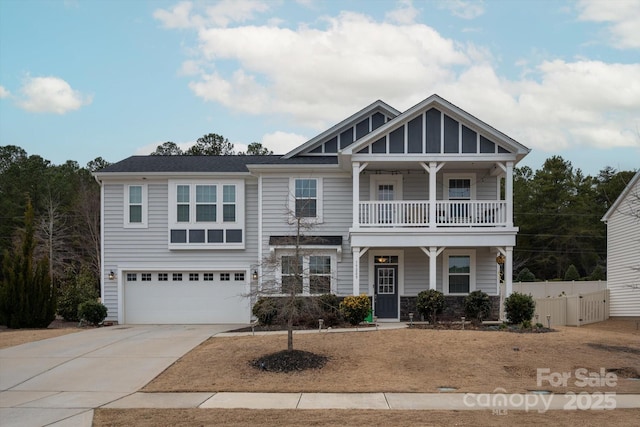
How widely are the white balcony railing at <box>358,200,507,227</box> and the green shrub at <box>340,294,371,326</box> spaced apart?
8.96ft

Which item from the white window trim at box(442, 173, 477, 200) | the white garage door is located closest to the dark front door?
the white window trim at box(442, 173, 477, 200)

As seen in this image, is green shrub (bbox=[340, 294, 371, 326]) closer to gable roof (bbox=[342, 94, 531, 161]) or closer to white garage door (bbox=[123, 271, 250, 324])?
gable roof (bbox=[342, 94, 531, 161])

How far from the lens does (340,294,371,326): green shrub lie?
20.7 meters

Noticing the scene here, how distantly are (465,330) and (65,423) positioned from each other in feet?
39.0

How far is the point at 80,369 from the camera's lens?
15.8 meters

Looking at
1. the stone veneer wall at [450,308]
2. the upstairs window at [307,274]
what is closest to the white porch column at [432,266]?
the stone veneer wall at [450,308]

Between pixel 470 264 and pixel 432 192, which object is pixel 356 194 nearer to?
pixel 432 192

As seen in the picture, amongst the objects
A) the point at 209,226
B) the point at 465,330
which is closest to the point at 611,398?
the point at 465,330

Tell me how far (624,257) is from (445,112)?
39.6 feet

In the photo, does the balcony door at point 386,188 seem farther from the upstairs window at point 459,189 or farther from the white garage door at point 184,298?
the white garage door at point 184,298

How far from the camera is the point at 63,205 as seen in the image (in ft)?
165

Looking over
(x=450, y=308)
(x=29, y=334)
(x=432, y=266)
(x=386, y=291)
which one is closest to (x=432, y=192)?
(x=432, y=266)

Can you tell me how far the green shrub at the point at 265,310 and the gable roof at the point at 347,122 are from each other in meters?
6.32

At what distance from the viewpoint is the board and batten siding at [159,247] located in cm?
2512
